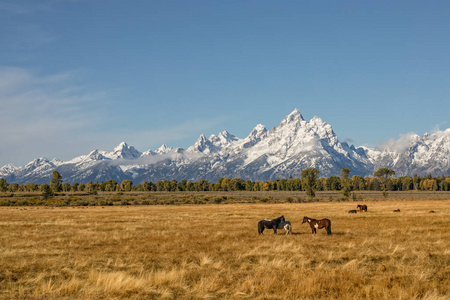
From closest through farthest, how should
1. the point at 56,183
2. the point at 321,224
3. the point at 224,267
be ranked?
the point at 224,267 < the point at 321,224 < the point at 56,183

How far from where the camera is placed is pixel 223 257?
18.6 meters

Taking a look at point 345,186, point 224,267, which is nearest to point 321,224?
point 224,267

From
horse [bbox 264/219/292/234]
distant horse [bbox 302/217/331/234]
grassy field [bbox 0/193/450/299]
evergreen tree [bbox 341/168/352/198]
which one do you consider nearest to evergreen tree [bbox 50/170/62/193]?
evergreen tree [bbox 341/168/352/198]

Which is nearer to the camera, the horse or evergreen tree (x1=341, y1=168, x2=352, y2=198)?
the horse

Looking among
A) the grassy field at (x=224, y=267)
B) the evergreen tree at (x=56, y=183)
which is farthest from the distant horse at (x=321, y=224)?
the evergreen tree at (x=56, y=183)

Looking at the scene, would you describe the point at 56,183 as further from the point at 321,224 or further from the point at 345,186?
the point at 321,224

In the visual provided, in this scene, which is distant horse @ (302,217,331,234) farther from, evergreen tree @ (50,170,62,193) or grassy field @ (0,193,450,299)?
evergreen tree @ (50,170,62,193)

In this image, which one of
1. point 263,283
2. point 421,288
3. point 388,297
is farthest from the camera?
point 263,283

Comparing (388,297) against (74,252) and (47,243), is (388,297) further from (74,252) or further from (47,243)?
(47,243)

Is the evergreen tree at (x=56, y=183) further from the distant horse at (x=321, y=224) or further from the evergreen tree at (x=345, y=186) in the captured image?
the distant horse at (x=321, y=224)

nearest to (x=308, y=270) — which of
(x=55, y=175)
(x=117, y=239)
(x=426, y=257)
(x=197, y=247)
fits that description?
(x=426, y=257)

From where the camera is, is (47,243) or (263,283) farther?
(47,243)

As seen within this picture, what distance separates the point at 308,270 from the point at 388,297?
A: 4113 mm

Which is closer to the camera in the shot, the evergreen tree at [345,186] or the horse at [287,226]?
the horse at [287,226]
